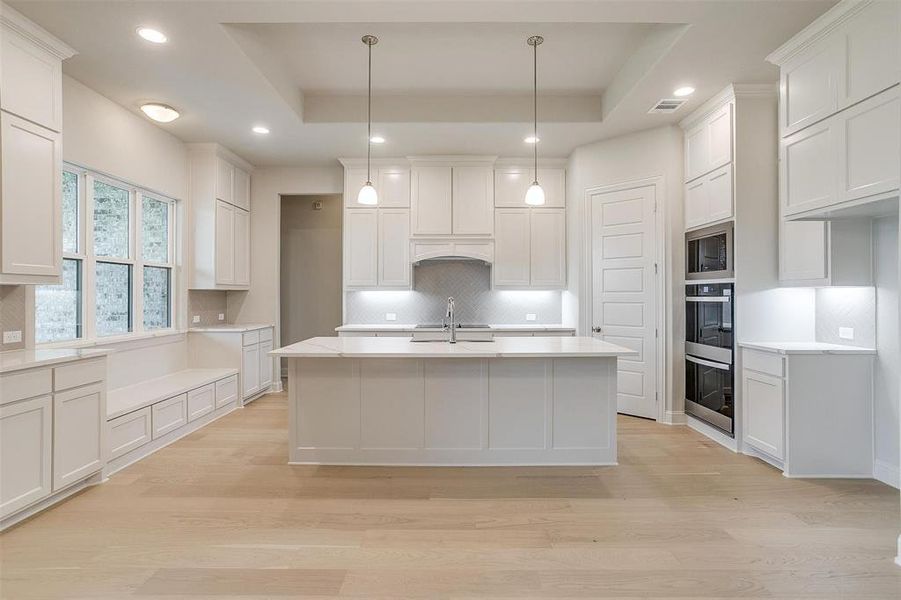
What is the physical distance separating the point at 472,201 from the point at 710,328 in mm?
2946

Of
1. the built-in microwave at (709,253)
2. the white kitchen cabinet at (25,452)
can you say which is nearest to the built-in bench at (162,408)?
the white kitchen cabinet at (25,452)

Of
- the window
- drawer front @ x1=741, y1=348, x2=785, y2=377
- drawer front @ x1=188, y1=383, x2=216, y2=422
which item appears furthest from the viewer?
drawer front @ x1=188, y1=383, x2=216, y2=422

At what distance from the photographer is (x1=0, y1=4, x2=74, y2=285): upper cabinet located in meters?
2.68

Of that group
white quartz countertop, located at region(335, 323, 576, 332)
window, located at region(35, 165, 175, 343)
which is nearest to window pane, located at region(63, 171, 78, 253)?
window, located at region(35, 165, 175, 343)

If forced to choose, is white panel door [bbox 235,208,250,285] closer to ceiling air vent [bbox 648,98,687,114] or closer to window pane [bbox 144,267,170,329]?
window pane [bbox 144,267,170,329]

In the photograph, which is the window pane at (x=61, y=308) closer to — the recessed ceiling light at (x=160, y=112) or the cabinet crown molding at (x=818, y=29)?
the recessed ceiling light at (x=160, y=112)

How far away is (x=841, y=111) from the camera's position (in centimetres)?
269

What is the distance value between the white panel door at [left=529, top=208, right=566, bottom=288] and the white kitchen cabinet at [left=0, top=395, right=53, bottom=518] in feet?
15.1

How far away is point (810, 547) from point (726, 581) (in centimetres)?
64

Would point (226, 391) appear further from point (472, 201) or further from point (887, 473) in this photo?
point (887, 473)

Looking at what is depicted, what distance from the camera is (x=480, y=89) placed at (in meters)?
4.26

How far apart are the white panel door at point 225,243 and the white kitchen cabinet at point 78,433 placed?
2.41m

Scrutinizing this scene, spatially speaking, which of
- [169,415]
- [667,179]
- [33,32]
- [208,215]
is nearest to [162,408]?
[169,415]

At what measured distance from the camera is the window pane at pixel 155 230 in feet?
15.0
